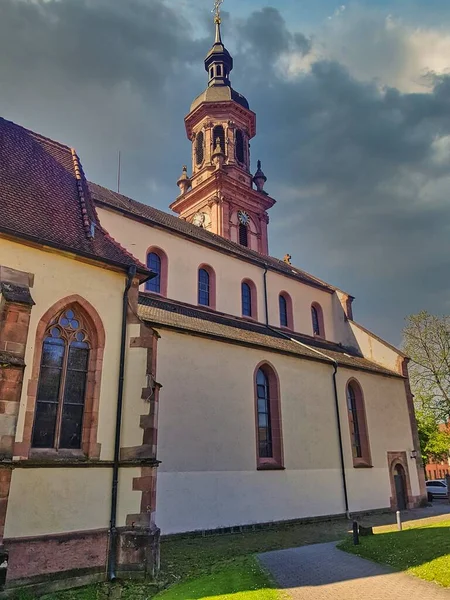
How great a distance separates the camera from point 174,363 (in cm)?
1504

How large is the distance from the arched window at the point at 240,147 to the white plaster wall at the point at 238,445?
2075 cm

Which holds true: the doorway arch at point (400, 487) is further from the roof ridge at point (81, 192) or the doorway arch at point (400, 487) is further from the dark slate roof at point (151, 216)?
the roof ridge at point (81, 192)

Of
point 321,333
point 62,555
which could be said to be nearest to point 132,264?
point 62,555

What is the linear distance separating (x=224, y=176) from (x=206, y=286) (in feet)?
45.9

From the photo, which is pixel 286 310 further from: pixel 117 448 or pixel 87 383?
pixel 117 448

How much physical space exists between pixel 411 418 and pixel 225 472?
1411 cm

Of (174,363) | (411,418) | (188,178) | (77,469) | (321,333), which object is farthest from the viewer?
(188,178)

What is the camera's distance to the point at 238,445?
16.1 m

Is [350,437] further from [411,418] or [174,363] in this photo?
[174,363]

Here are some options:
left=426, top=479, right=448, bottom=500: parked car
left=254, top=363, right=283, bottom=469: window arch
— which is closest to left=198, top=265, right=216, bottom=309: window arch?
left=254, top=363, right=283, bottom=469: window arch

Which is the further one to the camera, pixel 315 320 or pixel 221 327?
pixel 315 320

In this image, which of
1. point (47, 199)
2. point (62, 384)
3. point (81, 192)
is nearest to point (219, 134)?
point (81, 192)

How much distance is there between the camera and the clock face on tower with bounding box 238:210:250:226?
33325mm

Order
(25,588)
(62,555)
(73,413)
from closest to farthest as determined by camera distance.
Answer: (25,588)
(62,555)
(73,413)
